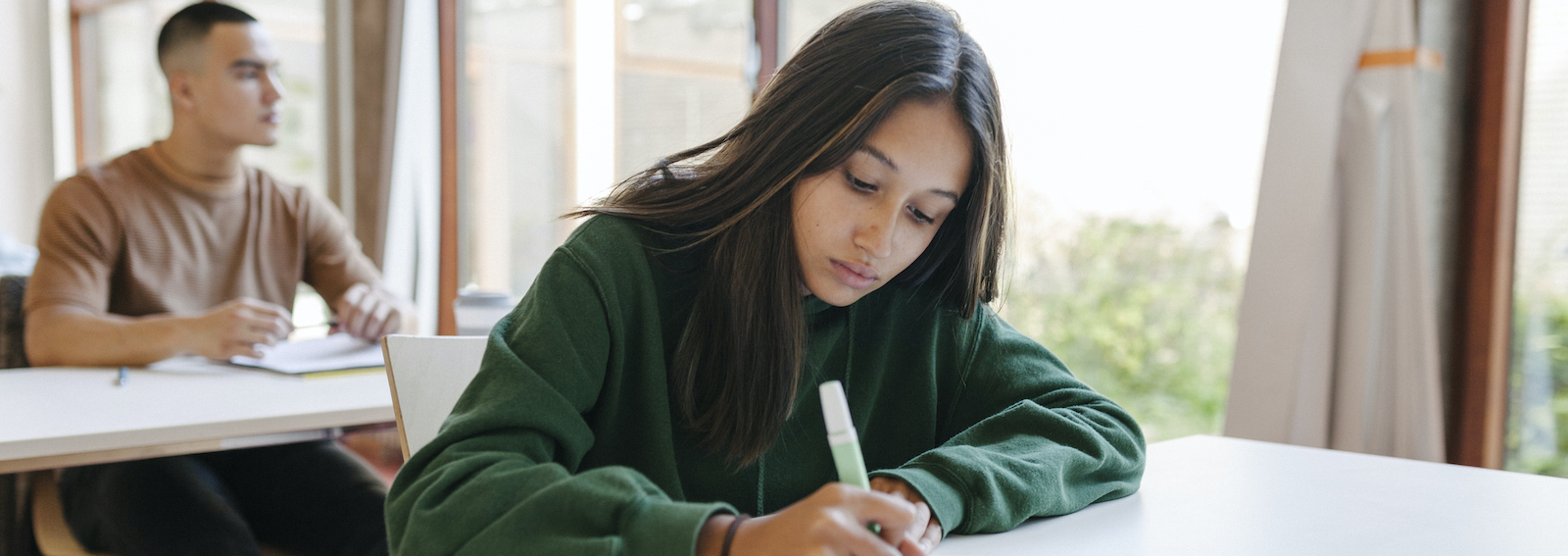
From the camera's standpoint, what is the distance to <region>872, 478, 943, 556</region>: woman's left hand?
2.56 feet

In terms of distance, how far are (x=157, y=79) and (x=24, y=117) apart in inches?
29.7

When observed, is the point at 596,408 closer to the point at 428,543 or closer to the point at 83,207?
the point at 428,543

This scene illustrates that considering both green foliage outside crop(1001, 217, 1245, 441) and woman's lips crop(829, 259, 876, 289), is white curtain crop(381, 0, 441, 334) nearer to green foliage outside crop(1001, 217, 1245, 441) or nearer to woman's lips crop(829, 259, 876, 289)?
green foliage outside crop(1001, 217, 1245, 441)

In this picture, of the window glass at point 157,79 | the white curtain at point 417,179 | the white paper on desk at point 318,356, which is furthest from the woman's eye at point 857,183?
the window glass at point 157,79

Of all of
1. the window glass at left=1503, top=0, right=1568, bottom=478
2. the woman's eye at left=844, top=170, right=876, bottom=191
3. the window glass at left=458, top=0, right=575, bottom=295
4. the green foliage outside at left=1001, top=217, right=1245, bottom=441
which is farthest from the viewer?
the window glass at left=458, top=0, right=575, bottom=295

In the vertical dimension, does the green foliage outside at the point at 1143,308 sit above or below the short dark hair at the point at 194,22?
below

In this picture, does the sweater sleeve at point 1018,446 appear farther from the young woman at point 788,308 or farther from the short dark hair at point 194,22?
the short dark hair at point 194,22

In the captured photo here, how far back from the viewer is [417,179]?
4.15 meters

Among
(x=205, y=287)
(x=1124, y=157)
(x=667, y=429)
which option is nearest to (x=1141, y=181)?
(x=1124, y=157)

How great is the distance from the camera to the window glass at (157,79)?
16.7 feet

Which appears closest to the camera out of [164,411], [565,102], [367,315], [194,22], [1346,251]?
[164,411]

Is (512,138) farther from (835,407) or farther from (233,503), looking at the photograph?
(835,407)

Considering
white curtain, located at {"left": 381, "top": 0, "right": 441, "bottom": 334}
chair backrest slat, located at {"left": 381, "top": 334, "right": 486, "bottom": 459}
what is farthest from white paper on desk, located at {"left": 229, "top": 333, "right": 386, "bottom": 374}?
white curtain, located at {"left": 381, "top": 0, "right": 441, "bottom": 334}

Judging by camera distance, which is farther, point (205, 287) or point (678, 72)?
point (678, 72)
